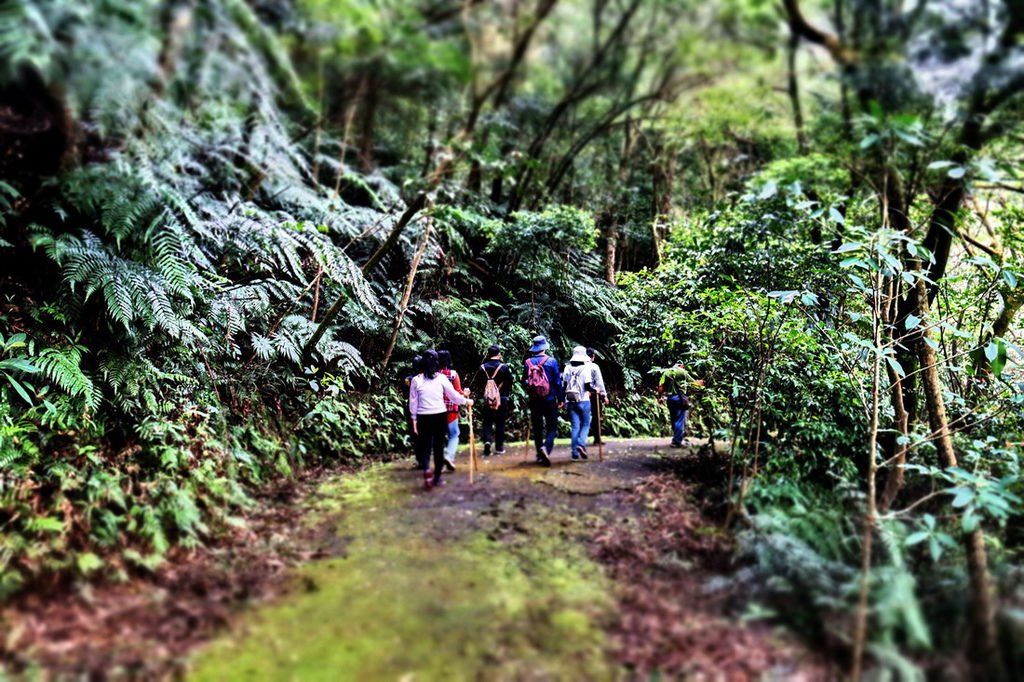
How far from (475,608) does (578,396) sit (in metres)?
4.71

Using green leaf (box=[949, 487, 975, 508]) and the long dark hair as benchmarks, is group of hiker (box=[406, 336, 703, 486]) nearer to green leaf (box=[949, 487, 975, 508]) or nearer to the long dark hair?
the long dark hair

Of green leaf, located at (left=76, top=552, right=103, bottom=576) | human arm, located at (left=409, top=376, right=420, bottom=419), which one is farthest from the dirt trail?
human arm, located at (left=409, top=376, right=420, bottom=419)

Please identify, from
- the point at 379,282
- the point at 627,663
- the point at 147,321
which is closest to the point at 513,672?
the point at 627,663

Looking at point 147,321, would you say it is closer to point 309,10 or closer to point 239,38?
point 239,38

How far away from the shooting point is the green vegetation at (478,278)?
4039mm

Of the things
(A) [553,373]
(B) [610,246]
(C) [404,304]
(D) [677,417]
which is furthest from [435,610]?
(B) [610,246]

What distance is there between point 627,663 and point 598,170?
13.2 m

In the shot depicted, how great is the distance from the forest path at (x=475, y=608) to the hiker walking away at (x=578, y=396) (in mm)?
2293

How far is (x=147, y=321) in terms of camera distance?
5184 mm

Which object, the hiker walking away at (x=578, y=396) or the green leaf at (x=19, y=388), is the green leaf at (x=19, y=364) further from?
the hiker walking away at (x=578, y=396)

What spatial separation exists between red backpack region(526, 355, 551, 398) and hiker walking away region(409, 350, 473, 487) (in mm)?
1541

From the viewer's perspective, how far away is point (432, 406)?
6.24 m

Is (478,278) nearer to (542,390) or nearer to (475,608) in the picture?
(542,390)

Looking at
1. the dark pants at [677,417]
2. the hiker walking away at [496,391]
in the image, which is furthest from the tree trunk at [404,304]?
the dark pants at [677,417]
